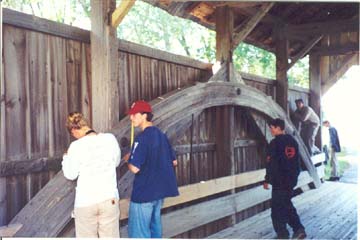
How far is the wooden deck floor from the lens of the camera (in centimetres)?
593

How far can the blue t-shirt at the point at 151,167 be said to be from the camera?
3.73 m

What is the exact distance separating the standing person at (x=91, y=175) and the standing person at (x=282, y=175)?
107 inches

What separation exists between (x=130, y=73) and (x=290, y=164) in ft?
8.21

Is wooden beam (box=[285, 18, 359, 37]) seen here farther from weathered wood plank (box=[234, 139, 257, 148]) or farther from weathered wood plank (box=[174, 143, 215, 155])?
weathered wood plank (box=[174, 143, 215, 155])

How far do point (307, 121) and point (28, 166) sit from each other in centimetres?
743

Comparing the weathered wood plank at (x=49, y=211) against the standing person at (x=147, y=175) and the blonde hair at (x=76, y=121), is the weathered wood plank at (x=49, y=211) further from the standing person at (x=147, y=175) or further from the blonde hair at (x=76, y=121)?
the standing person at (x=147, y=175)

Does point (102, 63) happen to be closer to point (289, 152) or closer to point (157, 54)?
point (157, 54)

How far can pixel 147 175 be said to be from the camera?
151 inches

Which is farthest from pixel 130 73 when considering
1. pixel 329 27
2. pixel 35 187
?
pixel 329 27

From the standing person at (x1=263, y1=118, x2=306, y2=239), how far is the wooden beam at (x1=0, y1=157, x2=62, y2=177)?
9.89 ft

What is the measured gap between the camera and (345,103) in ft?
34.7

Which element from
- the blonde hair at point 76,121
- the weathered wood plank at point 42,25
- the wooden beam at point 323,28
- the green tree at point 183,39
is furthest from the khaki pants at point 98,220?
the green tree at point 183,39

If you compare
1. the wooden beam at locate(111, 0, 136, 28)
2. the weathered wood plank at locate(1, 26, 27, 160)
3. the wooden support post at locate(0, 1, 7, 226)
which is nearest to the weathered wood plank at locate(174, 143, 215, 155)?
the wooden beam at locate(111, 0, 136, 28)

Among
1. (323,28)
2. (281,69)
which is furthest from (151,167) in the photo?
(323,28)
